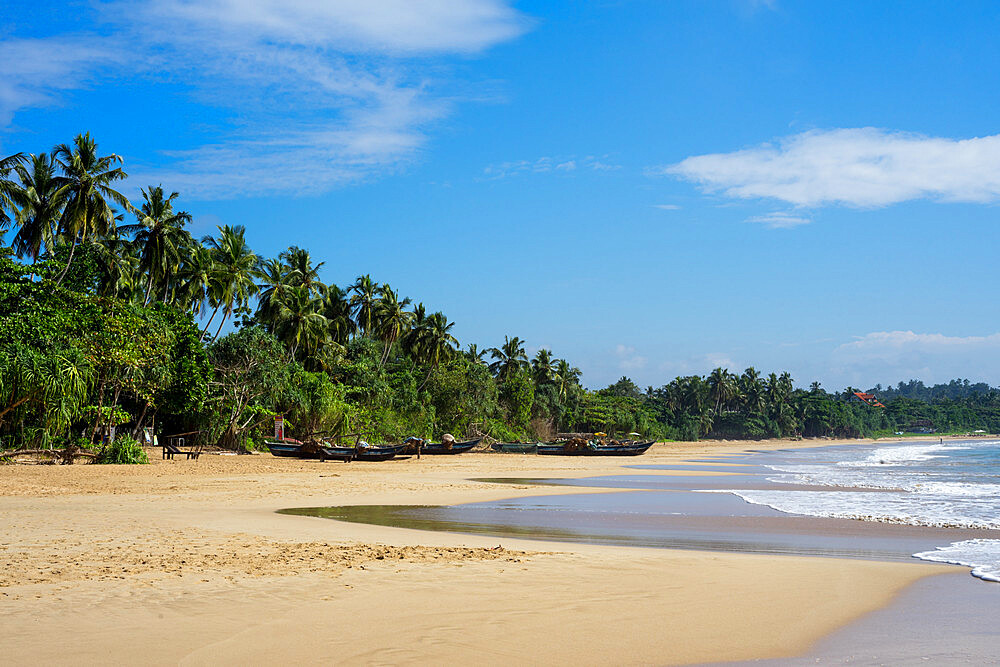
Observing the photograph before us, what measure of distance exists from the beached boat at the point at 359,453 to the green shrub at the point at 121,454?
30.7 ft

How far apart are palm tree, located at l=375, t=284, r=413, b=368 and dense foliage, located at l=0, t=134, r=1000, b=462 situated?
0.12 meters

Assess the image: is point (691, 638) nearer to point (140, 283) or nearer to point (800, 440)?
point (140, 283)

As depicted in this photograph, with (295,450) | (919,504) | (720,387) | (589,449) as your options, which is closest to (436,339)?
(589,449)

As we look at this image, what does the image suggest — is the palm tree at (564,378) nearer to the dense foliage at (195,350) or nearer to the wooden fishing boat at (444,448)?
the dense foliage at (195,350)

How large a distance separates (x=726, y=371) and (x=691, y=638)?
122866mm

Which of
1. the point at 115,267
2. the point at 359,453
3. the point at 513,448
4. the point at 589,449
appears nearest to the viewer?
the point at 359,453

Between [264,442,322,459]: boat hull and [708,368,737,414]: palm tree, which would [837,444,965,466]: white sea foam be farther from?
[708,368,737,414]: palm tree

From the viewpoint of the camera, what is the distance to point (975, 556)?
1075 cm

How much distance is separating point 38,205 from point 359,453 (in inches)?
799

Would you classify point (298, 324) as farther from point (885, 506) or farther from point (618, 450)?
point (885, 506)

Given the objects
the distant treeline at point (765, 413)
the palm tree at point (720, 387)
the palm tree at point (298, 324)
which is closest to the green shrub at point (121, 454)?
the palm tree at point (298, 324)

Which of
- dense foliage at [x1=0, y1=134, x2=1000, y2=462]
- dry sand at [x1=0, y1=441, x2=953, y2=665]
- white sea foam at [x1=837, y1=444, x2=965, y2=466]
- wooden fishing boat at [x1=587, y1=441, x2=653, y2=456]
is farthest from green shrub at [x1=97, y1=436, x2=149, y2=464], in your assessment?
white sea foam at [x1=837, y1=444, x2=965, y2=466]

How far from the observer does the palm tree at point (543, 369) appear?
81.8m

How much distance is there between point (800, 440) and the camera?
122500 mm
